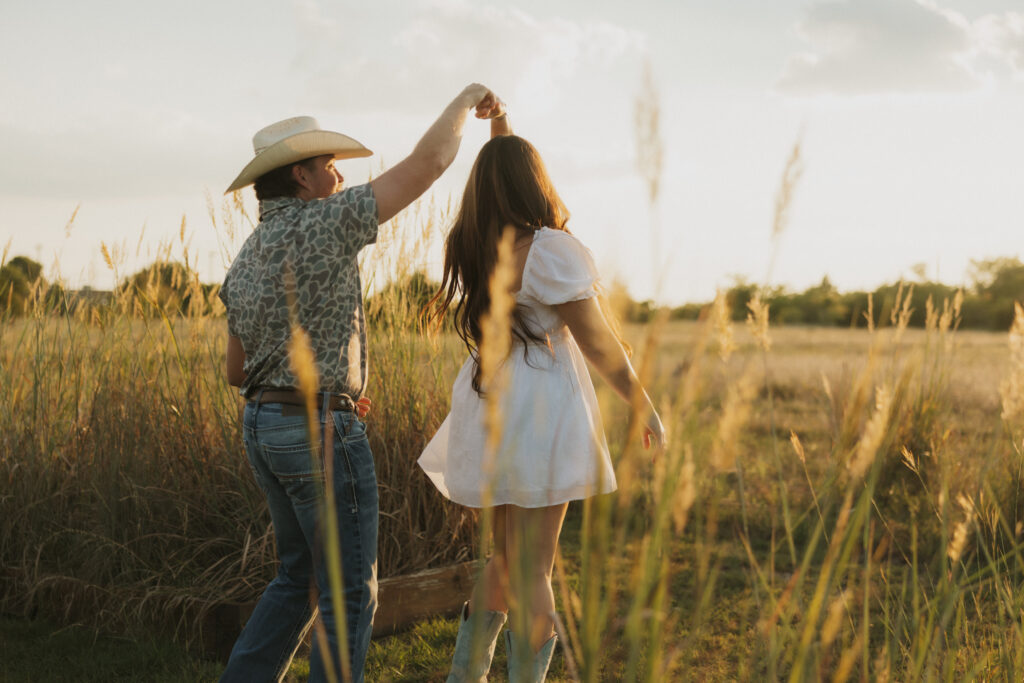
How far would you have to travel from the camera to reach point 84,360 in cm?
420

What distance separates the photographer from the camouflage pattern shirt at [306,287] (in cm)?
215

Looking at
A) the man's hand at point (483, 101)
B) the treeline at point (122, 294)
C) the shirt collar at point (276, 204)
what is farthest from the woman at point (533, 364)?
the treeline at point (122, 294)

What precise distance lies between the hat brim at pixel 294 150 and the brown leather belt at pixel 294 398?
24.4 inches

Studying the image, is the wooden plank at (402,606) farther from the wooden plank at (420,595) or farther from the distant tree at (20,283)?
the distant tree at (20,283)

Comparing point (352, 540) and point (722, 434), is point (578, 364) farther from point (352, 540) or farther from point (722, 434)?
point (722, 434)

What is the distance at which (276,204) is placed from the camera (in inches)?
91.0

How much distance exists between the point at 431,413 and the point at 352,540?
155 centimetres

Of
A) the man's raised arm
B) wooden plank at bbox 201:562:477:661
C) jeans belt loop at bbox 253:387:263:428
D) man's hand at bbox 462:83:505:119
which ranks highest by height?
man's hand at bbox 462:83:505:119

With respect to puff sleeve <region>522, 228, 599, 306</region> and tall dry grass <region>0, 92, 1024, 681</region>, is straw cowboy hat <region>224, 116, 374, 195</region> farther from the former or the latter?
tall dry grass <region>0, 92, 1024, 681</region>

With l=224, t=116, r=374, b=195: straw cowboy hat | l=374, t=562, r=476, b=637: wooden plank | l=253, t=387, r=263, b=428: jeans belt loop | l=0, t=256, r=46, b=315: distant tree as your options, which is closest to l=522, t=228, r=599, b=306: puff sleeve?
l=224, t=116, r=374, b=195: straw cowboy hat

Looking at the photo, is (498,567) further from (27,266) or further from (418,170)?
(27,266)

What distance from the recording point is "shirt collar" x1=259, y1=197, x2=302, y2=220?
90.4 inches

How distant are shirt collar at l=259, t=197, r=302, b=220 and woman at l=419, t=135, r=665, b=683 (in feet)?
1.77

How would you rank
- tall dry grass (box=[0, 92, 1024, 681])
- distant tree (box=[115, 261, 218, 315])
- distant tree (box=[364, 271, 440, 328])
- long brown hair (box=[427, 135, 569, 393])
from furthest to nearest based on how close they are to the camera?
distant tree (box=[115, 261, 218, 315])
distant tree (box=[364, 271, 440, 328])
tall dry grass (box=[0, 92, 1024, 681])
long brown hair (box=[427, 135, 569, 393])
